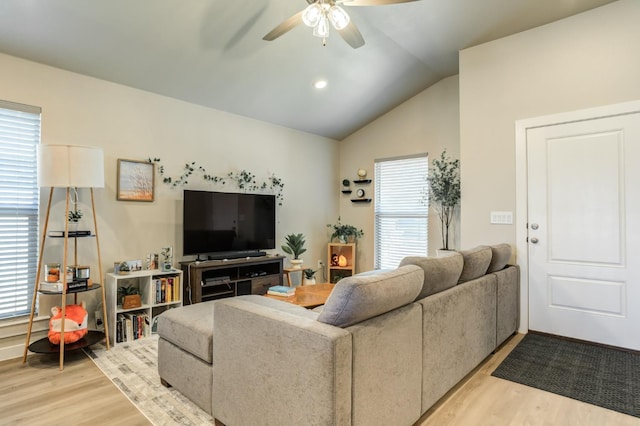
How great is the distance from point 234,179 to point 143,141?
3.82 ft

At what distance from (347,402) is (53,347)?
2.64m

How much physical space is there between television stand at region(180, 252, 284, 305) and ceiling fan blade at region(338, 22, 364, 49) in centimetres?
260

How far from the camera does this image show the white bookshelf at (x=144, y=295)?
10.2 feet

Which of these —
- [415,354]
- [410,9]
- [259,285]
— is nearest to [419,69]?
[410,9]

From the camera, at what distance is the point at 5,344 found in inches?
111

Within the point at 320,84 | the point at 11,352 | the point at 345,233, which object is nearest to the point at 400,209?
the point at 345,233

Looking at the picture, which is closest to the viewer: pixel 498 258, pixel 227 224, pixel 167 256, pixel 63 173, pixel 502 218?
pixel 63 173

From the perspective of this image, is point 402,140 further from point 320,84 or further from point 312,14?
point 312,14

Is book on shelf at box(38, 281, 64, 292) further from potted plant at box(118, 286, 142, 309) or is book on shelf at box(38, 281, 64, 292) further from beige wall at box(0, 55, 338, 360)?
potted plant at box(118, 286, 142, 309)

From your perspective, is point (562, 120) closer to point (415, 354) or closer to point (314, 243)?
point (415, 354)

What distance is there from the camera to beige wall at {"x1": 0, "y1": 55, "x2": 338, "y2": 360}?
3059 mm

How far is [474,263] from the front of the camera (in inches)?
95.3

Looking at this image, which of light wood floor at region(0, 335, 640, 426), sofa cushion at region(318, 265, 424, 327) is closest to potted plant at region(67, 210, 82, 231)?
light wood floor at region(0, 335, 640, 426)

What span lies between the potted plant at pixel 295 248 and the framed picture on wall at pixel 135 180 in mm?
1915
